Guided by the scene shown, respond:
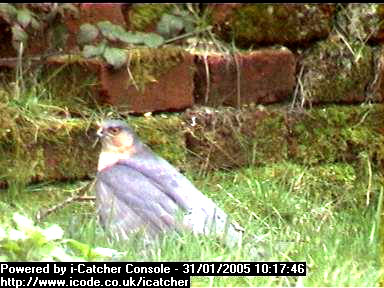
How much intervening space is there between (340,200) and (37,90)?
77 cm

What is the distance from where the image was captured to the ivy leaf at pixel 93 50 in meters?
2.88

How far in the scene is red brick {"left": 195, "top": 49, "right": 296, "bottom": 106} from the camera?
2.99m

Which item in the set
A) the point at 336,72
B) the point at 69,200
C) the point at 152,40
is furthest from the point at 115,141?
the point at 336,72

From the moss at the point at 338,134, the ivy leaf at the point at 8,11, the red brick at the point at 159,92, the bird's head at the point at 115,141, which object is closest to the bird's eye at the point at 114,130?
the bird's head at the point at 115,141

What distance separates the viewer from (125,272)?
7.53 feet

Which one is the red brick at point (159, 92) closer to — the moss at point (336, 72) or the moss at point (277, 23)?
the moss at point (277, 23)

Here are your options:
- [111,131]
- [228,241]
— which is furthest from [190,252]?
[111,131]

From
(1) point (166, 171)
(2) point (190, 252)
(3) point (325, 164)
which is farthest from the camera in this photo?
(3) point (325, 164)

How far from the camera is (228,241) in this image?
250cm

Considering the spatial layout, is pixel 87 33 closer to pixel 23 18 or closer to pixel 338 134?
pixel 23 18

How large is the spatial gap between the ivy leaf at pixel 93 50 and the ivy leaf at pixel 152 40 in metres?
0.10

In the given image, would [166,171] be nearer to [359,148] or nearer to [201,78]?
[201,78]

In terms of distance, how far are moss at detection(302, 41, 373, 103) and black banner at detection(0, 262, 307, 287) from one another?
2.50 feet

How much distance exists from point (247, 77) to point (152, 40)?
0.26m
